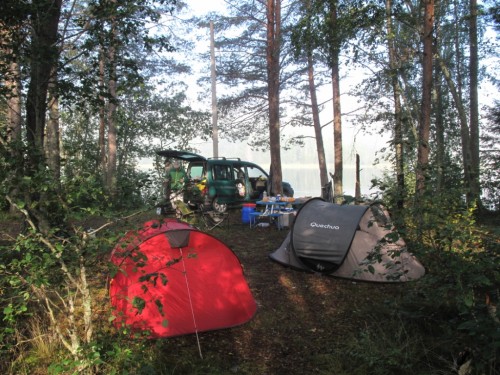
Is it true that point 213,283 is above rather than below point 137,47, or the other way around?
below

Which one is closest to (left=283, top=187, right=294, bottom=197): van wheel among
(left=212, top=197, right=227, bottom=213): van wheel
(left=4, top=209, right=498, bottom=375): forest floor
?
(left=212, top=197, right=227, bottom=213): van wheel

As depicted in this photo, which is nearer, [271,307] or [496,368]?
[496,368]

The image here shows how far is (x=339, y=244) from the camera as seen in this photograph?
645cm

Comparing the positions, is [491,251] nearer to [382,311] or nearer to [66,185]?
[382,311]

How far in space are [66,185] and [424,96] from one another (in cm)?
788

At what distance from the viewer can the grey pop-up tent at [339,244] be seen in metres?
6.30

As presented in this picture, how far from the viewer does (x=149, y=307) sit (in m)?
4.42

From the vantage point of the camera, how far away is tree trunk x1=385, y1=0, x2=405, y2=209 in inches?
160

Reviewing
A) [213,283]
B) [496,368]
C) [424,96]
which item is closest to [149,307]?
[213,283]

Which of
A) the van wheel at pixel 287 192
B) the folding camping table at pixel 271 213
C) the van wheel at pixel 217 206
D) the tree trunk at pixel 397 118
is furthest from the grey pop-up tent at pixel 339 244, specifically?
the van wheel at pixel 287 192

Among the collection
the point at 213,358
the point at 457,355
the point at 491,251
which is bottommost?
the point at 213,358

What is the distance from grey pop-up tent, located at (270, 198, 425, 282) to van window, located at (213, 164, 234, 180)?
19.7 feet

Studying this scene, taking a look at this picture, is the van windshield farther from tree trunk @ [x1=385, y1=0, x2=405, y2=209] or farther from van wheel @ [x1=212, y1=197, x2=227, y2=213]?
tree trunk @ [x1=385, y1=0, x2=405, y2=209]

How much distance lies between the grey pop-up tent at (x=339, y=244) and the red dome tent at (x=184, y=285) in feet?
6.41
